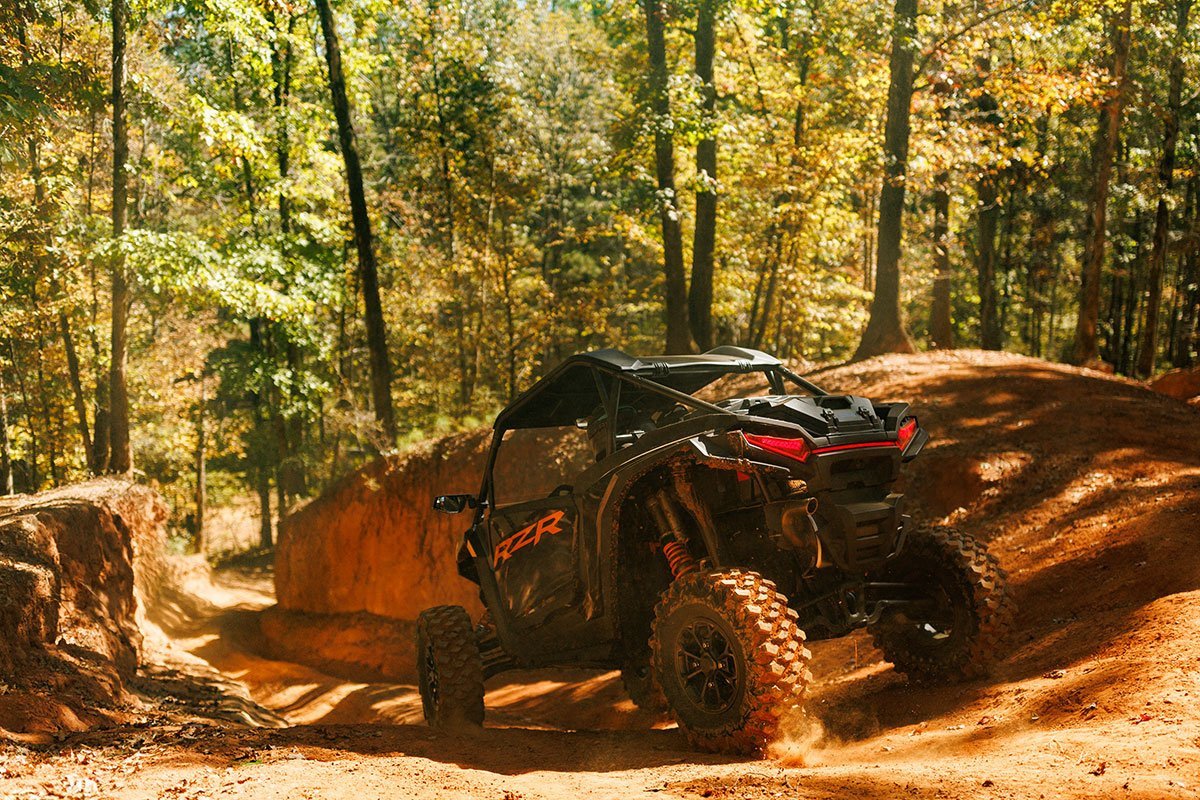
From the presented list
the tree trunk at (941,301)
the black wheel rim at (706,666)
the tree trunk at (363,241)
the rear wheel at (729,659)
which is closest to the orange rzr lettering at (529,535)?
the rear wheel at (729,659)

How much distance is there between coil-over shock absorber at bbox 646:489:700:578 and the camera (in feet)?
18.1

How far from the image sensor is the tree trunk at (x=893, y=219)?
15.8m

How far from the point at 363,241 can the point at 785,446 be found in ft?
54.8

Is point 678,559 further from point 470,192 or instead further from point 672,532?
point 470,192

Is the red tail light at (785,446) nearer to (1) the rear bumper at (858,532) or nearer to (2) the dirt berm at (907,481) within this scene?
(1) the rear bumper at (858,532)

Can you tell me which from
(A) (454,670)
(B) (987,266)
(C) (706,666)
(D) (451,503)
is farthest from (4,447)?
(B) (987,266)

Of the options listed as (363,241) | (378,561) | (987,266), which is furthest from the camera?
(987,266)

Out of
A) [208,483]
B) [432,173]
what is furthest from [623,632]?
[208,483]

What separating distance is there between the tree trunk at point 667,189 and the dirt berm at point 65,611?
32.1ft

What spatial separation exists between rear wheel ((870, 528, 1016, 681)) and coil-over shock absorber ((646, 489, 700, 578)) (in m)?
1.45

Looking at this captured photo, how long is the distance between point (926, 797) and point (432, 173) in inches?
1177

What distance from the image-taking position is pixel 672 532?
560cm

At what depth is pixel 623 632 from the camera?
19.7ft

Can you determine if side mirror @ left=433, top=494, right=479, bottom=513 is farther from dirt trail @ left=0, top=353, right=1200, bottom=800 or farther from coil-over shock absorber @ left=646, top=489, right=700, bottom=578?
coil-over shock absorber @ left=646, top=489, right=700, bottom=578
